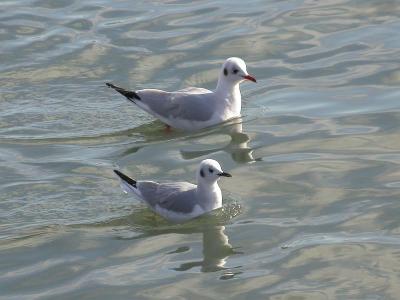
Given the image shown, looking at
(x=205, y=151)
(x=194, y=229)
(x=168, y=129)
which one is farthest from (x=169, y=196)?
(x=168, y=129)

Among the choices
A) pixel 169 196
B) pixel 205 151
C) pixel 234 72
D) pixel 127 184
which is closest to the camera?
pixel 169 196

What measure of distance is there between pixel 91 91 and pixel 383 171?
4773mm

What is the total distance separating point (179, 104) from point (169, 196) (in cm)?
300

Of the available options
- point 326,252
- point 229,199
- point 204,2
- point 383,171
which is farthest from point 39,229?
point 204,2

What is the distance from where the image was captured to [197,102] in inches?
579

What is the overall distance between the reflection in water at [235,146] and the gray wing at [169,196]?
1.50 meters

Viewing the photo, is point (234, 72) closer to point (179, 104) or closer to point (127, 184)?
point (179, 104)

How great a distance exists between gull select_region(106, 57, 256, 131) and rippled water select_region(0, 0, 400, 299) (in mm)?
173

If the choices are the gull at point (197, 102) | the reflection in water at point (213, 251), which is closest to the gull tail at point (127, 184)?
the reflection in water at point (213, 251)

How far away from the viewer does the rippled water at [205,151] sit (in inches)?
422

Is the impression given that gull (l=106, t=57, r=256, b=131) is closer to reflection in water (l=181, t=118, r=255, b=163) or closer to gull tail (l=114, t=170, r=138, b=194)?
reflection in water (l=181, t=118, r=255, b=163)

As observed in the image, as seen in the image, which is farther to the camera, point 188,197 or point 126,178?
point 126,178

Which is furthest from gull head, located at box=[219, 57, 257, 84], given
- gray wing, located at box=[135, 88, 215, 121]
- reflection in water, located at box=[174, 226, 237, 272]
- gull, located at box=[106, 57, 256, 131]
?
reflection in water, located at box=[174, 226, 237, 272]

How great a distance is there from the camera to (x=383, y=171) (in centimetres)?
1271
